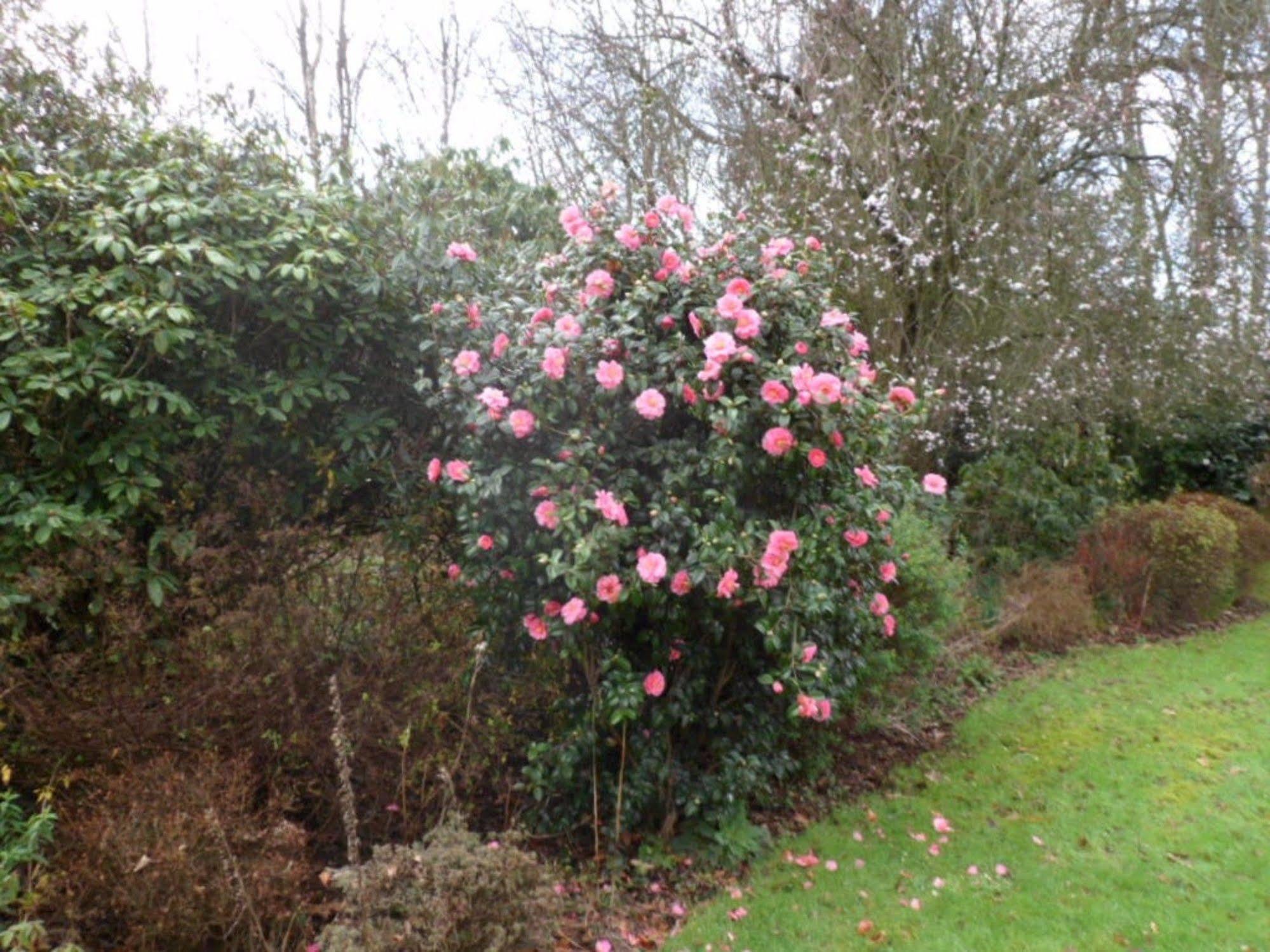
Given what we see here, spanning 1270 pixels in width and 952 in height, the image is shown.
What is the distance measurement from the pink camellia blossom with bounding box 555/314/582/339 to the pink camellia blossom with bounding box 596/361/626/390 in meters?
0.18

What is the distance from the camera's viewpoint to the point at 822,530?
13.0 feet

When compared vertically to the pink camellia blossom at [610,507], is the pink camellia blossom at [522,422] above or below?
above

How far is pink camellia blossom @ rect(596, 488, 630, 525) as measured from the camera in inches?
145

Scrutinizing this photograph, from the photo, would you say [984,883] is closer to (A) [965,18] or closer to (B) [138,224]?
(B) [138,224]

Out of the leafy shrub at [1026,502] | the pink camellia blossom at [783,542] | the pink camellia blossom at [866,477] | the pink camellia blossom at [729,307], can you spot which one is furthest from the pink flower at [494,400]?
the leafy shrub at [1026,502]

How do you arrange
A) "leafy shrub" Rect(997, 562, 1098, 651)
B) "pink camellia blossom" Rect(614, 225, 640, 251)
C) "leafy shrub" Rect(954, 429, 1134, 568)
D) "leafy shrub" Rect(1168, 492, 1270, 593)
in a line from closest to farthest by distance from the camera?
"pink camellia blossom" Rect(614, 225, 640, 251), "leafy shrub" Rect(997, 562, 1098, 651), "leafy shrub" Rect(954, 429, 1134, 568), "leafy shrub" Rect(1168, 492, 1270, 593)

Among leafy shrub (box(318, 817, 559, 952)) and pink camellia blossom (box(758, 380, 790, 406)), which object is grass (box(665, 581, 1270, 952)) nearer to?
leafy shrub (box(318, 817, 559, 952))

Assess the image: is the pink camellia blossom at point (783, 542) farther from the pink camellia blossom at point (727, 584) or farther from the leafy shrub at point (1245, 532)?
the leafy shrub at point (1245, 532)

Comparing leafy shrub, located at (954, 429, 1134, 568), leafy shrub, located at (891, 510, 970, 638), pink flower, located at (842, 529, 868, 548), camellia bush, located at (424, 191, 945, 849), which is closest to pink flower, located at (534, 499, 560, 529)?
camellia bush, located at (424, 191, 945, 849)

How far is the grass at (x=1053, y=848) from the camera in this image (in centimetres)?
369

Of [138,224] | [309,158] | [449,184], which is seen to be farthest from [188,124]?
[449,184]

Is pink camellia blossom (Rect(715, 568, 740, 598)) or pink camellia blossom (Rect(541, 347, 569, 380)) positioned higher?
pink camellia blossom (Rect(541, 347, 569, 380))

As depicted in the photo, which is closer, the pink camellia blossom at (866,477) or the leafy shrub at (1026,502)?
the pink camellia blossom at (866,477)

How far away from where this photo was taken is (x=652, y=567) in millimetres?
3605
